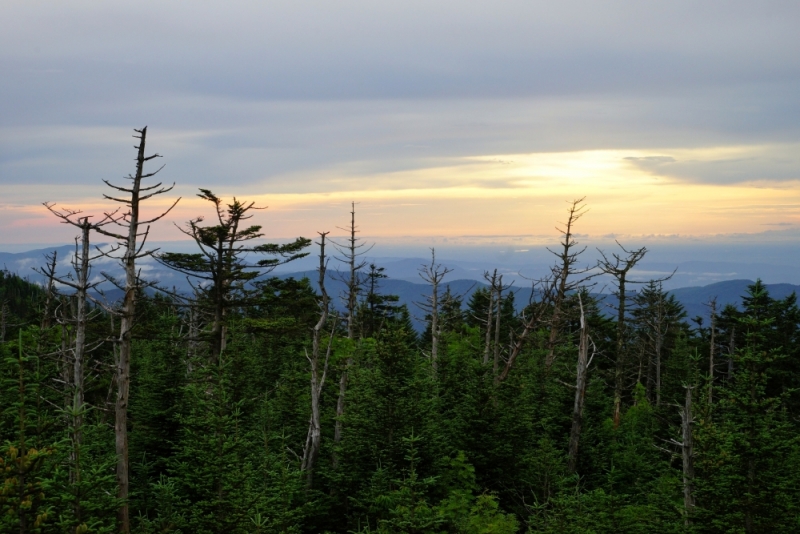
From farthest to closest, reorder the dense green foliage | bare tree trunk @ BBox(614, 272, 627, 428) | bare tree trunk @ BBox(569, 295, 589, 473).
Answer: bare tree trunk @ BBox(614, 272, 627, 428) → bare tree trunk @ BBox(569, 295, 589, 473) → the dense green foliage

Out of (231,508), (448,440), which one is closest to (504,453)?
(448,440)

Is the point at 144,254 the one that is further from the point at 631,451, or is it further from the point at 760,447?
the point at 631,451

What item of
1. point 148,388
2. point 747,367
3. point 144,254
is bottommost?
point 148,388

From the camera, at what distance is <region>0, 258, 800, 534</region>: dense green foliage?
49.3ft

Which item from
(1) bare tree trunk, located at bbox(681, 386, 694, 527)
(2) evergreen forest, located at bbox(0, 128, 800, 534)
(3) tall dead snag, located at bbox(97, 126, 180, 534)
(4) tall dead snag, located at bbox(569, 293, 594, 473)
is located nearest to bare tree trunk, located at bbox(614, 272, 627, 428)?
(2) evergreen forest, located at bbox(0, 128, 800, 534)

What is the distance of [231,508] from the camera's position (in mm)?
16156

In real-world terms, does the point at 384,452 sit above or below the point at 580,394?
below

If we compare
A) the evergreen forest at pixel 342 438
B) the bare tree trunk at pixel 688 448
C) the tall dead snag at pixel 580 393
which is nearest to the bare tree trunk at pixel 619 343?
the evergreen forest at pixel 342 438

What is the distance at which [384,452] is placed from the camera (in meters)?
21.2

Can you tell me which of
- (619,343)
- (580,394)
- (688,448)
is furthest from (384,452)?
(619,343)

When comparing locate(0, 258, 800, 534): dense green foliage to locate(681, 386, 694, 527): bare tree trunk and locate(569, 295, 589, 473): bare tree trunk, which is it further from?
locate(569, 295, 589, 473): bare tree trunk

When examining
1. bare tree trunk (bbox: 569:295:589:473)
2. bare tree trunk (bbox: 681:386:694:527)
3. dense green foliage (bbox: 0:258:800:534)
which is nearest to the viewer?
dense green foliage (bbox: 0:258:800:534)

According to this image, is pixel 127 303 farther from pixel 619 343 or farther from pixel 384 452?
pixel 619 343

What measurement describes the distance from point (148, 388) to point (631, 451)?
23.7m
